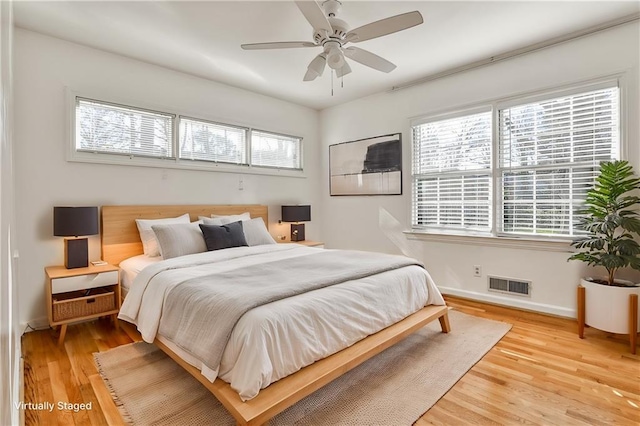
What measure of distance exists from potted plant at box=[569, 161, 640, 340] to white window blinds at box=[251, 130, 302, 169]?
12.2 ft

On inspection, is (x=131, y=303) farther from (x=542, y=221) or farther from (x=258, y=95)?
(x=542, y=221)

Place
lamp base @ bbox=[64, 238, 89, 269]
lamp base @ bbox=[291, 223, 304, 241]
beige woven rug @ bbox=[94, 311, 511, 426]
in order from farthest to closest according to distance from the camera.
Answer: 1. lamp base @ bbox=[291, 223, 304, 241]
2. lamp base @ bbox=[64, 238, 89, 269]
3. beige woven rug @ bbox=[94, 311, 511, 426]

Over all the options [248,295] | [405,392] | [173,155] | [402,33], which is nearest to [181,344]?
[248,295]

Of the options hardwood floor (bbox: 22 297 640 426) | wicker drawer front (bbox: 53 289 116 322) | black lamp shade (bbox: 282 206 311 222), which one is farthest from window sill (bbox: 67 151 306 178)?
hardwood floor (bbox: 22 297 640 426)

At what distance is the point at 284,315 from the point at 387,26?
199 centimetres

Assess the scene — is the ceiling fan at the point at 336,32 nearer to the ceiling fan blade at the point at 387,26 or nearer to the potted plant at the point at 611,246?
the ceiling fan blade at the point at 387,26

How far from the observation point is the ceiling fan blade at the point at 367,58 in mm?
2559

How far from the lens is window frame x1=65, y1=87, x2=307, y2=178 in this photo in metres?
3.13

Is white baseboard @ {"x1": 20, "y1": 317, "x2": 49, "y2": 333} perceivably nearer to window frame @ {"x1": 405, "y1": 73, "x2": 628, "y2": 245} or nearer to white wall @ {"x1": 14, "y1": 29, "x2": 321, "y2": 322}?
white wall @ {"x1": 14, "y1": 29, "x2": 321, "y2": 322}

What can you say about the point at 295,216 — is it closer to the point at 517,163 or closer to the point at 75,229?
the point at 75,229

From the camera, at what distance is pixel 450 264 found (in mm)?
3984

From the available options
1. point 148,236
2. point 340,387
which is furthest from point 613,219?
point 148,236

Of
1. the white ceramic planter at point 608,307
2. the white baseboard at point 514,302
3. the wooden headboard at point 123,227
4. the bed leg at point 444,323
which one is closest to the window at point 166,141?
the wooden headboard at point 123,227

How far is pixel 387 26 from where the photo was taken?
2.20 metres
